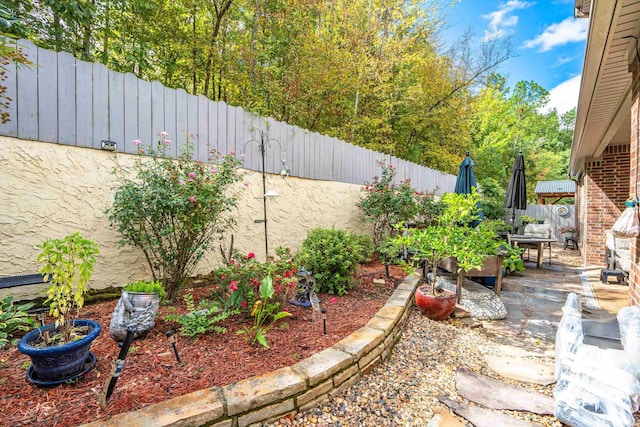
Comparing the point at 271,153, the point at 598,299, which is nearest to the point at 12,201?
the point at 271,153

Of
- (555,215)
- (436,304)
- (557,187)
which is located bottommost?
(436,304)

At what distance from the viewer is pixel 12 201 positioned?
2.25m

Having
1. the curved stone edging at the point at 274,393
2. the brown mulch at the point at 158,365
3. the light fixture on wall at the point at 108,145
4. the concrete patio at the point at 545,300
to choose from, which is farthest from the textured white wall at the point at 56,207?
the concrete patio at the point at 545,300

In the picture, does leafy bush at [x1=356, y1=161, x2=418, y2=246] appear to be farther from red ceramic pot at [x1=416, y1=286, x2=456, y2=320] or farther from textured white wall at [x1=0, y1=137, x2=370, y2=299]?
textured white wall at [x1=0, y1=137, x2=370, y2=299]

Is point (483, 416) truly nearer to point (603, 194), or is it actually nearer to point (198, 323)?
point (198, 323)

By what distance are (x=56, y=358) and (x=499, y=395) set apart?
268 cm

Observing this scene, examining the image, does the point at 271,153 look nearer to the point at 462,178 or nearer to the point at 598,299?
the point at 462,178

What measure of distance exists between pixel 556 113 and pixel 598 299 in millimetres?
27595

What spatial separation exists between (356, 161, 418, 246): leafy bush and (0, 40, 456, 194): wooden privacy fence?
1.63 meters

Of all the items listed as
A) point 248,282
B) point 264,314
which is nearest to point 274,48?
point 248,282

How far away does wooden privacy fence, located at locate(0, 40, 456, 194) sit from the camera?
7.47 ft

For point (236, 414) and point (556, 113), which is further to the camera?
point (556, 113)

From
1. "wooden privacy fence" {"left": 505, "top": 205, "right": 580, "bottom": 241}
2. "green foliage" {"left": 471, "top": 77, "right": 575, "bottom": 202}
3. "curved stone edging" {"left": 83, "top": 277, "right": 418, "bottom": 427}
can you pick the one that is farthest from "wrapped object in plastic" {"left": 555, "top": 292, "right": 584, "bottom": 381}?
"wooden privacy fence" {"left": 505, "top": 205, "right": 580, "bottom": 241}

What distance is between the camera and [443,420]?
5.67ft
